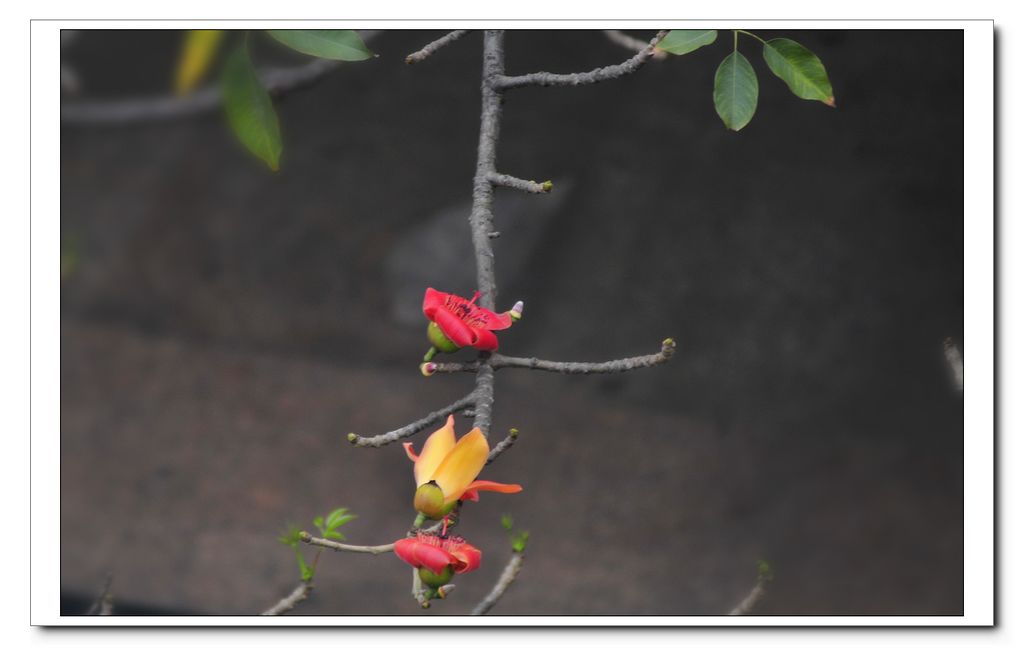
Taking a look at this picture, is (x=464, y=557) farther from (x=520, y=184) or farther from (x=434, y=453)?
(x=520, y=184)

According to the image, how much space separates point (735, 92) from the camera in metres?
0.69

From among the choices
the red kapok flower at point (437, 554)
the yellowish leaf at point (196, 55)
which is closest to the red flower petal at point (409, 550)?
the red kapok flower at point (437, 554)

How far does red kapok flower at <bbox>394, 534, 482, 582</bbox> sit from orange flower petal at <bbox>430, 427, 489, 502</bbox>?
2 cm

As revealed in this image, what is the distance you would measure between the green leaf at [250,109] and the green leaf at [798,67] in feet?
1.08

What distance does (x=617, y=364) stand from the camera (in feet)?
2.00

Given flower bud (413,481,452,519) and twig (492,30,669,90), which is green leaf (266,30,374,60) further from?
flower bud (413,481,452,519)

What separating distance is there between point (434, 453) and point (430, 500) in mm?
30

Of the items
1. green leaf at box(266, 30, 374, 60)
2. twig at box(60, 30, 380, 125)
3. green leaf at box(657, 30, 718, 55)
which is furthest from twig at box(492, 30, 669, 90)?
twig at box(60, 30, 380, 125)

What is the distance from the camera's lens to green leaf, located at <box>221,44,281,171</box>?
708mm

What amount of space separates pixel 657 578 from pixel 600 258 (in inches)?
17.5

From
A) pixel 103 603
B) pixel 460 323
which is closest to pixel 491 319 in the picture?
pixel 460 323

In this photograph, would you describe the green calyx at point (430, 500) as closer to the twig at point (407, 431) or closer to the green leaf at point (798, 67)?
the twig at point (407, 431)

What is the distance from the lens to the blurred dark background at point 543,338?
1.37m
